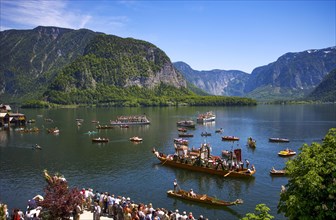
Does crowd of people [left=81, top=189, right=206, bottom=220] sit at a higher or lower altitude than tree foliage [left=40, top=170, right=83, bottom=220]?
lower

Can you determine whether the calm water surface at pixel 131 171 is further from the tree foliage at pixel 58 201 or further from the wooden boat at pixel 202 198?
the tree foliage at pixel 58 201

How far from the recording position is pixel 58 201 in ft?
103

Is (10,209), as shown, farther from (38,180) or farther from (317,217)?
(317,217)

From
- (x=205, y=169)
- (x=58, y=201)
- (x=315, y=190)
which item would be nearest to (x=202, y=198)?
(x=205, y=169)

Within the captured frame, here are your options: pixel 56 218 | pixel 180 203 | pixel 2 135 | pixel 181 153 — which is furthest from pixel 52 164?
pixel 2 135

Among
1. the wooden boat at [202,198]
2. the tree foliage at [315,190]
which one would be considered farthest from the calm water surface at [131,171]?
the tree foliage at [315,190]

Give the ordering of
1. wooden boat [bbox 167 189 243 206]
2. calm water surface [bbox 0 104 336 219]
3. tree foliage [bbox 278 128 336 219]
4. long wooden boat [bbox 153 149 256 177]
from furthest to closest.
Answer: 1. long wooden boat [bbox 153 149 256 177]
2. calm water surface [bbox 0 104 336 219]
3. wooden boat [bbox 167 189 243 206]
4. tree foliage [bbox 278 128 336 219]

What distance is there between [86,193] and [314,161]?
26.6 meters

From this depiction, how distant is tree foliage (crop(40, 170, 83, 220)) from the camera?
3144cm

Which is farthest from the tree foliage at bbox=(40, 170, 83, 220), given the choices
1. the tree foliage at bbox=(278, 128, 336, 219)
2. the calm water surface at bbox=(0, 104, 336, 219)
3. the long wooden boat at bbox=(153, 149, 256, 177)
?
the long wooden boat at bbox=(153, 149, 256, 177)

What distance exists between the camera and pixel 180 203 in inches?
2041

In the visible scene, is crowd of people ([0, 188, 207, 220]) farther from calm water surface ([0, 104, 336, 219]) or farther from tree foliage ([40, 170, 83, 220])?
calm water surface ([0, 104, 336, 219])

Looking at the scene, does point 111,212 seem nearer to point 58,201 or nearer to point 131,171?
point 58,201

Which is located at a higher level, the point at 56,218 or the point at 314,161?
the point at 314,161
